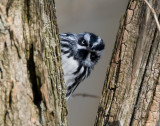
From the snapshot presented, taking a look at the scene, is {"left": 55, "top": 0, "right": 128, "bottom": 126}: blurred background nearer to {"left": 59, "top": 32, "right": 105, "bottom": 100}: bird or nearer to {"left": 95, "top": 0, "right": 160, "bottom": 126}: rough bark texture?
{"left": 59, "top": 32, "right": 105, "bottom": 100}: bird

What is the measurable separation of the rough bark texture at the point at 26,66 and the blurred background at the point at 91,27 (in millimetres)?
3038

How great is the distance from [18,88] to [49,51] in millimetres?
233

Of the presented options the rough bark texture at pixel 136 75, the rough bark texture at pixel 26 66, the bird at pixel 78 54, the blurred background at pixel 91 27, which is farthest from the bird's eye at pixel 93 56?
the rough bark texture at pixel 26 66

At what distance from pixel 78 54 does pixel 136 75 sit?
1.15 meters

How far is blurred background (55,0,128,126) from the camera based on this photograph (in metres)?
4.73

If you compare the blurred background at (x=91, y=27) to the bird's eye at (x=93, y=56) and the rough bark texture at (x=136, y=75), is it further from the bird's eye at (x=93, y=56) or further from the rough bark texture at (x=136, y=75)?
the rough bark texture at (x=136, y=75)

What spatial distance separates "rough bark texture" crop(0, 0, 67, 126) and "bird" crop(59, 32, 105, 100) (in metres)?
1.45

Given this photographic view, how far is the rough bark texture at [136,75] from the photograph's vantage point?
2.07 m

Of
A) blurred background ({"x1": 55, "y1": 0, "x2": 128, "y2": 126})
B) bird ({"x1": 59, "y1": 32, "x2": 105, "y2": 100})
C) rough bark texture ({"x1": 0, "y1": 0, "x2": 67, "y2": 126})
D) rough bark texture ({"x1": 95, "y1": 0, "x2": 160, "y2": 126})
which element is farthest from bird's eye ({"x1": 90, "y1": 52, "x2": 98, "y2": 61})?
rough bark texture ({"x1": 0, "y1": 0, "x2": 67, "y2": 126})

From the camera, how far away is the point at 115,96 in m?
2.11

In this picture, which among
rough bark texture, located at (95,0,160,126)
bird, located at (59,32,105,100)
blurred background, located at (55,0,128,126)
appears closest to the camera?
rough bark texture, located at (95,0,160,126)

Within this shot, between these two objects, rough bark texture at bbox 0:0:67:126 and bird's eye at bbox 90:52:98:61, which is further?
bird's eye at bbox 90:52:98:61

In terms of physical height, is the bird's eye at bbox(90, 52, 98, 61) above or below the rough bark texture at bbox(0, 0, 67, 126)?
below

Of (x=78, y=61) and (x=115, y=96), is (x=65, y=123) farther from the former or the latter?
(x=78, y=61)
